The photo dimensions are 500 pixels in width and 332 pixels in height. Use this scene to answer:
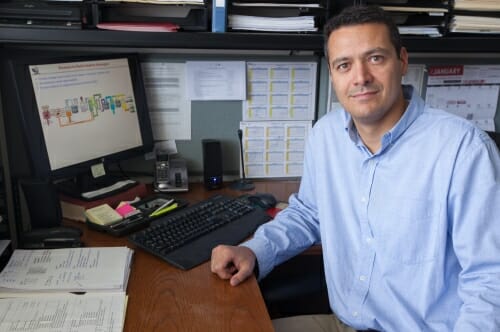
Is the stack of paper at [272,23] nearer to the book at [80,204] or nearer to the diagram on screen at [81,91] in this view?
the diagram on screen at [81,91]

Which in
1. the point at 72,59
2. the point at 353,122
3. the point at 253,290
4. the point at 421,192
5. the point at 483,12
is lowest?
the point at 253,290

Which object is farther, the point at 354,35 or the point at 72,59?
the point at 72,59

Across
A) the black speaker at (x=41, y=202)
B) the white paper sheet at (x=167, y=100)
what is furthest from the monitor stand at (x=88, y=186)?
the white paper sheet at (x=167, y=100)

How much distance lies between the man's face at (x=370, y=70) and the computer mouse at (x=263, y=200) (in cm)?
51

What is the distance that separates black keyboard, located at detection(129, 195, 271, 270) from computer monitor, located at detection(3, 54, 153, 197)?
0.33 metres

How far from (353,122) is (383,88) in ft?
0.51

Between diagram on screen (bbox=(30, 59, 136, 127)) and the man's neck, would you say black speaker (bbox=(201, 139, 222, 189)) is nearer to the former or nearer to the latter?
diagram on screen (bbox=(30, 59, 136, 127))

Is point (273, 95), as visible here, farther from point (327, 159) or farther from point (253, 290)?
point (253, 290)

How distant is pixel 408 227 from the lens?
3.57 feet

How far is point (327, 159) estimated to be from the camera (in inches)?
51.1

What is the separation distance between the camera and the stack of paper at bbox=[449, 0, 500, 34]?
1.52 m

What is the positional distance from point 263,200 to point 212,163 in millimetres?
284

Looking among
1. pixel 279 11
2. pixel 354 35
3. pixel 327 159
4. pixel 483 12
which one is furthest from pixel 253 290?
pixel 483 12

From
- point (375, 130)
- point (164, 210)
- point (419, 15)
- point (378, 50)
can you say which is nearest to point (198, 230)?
point (164, 210)
